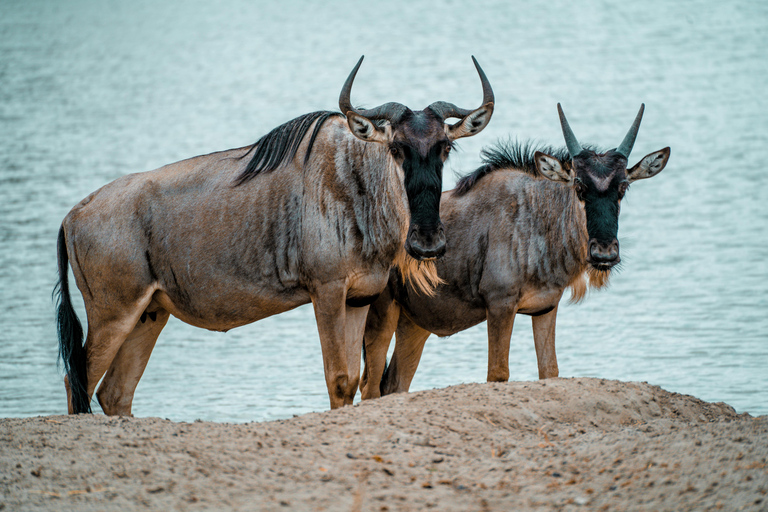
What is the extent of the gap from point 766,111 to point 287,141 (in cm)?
4426

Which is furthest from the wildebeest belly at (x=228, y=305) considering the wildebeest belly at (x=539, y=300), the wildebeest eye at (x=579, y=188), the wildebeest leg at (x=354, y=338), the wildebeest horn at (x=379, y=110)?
the wildebeest eye at (x=579, y=188)

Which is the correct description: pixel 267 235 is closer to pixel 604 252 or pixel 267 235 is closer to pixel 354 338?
pixel 354 338

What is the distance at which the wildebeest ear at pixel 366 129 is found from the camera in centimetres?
805

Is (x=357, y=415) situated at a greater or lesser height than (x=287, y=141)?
lesser

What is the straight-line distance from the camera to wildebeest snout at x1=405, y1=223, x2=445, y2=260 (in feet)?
25.6

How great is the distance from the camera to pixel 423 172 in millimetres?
8031

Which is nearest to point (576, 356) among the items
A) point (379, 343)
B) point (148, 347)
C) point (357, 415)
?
point (379, 343)

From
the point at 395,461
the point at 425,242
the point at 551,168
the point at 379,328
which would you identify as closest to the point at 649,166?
the point at 551,168

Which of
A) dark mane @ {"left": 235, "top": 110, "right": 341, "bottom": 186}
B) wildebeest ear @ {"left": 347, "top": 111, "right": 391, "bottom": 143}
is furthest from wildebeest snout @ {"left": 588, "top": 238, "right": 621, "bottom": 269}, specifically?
dark mane @ {"left": 235, "top": 110, "right": 341, "bottom": 186}

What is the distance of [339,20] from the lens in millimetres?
68438

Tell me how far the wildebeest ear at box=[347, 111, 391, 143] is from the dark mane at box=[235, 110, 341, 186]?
807 mm

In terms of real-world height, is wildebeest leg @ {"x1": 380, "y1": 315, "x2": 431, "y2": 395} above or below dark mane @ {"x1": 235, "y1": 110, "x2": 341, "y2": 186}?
below

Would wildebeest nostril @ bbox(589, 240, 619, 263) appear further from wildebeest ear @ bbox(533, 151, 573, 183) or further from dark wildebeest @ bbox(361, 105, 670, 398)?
wildebeest ear @ bbox(533, 151, 573, 183)

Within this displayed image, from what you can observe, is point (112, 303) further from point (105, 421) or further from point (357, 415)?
point (357, 415)
